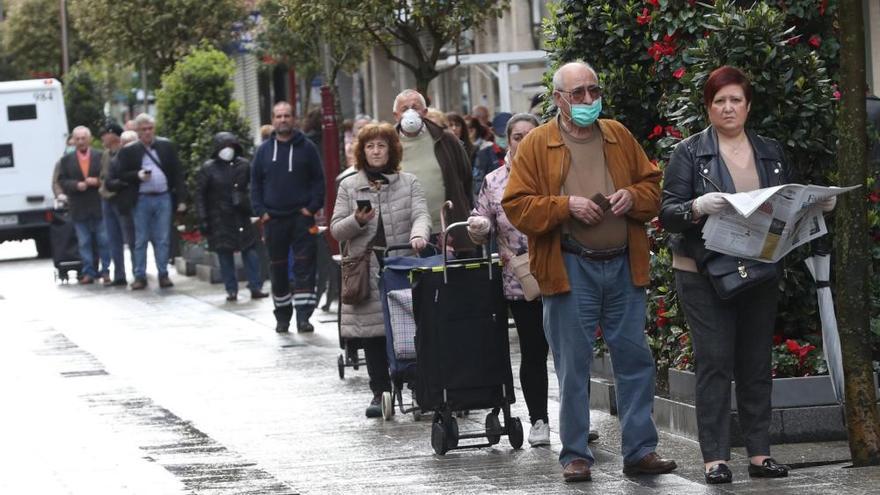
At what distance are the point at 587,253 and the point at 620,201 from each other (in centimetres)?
30

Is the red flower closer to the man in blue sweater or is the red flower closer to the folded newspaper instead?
the folded newspaper

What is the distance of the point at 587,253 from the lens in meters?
8.53

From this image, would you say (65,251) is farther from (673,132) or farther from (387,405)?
(673,132)

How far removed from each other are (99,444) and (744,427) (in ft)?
12.4

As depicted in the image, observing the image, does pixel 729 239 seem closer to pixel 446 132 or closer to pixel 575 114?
pixel 575 114

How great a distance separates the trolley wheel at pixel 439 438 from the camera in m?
9.59

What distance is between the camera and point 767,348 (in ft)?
28.0

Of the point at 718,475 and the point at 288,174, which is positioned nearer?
the point at 718,475

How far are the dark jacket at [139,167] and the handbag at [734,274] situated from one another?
580 inches

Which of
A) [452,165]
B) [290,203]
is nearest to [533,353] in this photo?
[452,165]

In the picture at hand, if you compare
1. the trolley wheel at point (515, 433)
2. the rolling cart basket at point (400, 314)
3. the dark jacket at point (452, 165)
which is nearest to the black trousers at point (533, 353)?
the trolley wheel at point (515, 433)

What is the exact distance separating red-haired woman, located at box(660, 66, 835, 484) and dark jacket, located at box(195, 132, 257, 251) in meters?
11.7

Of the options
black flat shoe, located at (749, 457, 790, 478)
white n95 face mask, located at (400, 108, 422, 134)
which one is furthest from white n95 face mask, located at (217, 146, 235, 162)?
black flat shoe, located at (749, 457, 790, 478)

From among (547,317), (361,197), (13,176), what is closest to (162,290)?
(13,176)
